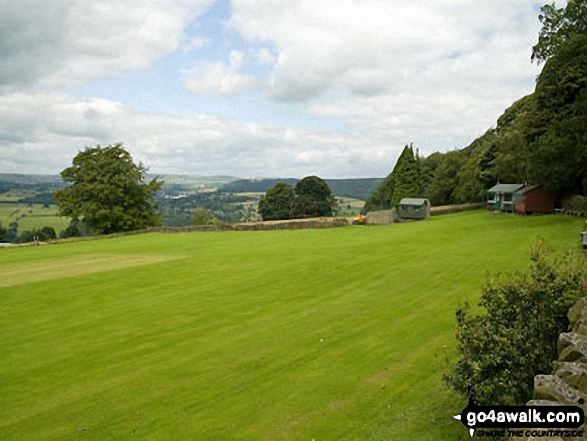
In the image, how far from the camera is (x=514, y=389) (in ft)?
21.9

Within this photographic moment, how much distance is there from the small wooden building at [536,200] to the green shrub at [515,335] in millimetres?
42696

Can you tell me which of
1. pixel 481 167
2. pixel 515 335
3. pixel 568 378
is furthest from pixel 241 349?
pixel 481 167

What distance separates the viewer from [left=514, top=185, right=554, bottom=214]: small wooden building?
46.8m

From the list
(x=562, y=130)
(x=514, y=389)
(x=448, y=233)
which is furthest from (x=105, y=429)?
(x=562, y=130)

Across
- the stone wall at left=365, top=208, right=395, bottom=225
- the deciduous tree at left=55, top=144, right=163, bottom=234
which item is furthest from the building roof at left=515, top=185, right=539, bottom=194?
the deciduous tree at left=55, top=144, right=163, bottom=234

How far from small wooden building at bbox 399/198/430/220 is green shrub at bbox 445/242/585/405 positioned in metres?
51.9

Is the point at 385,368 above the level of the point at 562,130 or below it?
below

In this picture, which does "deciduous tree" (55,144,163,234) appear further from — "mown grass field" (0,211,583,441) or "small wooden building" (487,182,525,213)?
"small wooden building" (487,182,525,213)

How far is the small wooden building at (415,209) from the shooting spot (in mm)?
59625

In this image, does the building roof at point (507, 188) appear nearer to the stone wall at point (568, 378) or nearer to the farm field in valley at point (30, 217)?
the stone wall at point (568, 378)

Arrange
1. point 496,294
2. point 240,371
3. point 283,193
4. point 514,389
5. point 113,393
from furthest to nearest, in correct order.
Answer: point 283,193 < point 240,371 < point 113,393 < point 496,294 < point 514,389

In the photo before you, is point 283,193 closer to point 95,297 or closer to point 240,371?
point 95,297

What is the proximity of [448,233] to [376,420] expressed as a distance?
3083 centimetres

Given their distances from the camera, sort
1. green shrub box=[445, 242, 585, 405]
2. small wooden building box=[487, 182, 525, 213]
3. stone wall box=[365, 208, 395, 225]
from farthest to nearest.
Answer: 1. stone wall box=[365, 208, 395, 225]
2. small wooden building box=[487, 182, 525, 213]
3. green shrub box=[445, 242, 585, 405]
